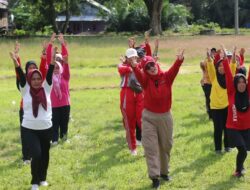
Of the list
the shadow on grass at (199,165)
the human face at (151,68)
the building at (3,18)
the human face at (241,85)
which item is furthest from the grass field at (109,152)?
the building at (3,18)

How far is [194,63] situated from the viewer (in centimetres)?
2948

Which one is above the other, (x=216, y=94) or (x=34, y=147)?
(x=216, y=94)

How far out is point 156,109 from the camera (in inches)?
275

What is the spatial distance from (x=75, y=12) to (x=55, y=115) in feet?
187

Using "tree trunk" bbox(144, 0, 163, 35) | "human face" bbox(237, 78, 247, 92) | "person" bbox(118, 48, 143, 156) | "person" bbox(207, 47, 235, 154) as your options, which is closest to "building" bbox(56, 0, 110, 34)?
"tree trunk" bbox(144, 0, 163, 35)

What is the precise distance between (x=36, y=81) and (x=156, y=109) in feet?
5.31

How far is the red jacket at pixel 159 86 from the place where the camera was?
6.87m

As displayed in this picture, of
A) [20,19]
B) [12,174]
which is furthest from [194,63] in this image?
[20,19]

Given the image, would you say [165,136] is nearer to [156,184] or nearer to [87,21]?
[156,184]

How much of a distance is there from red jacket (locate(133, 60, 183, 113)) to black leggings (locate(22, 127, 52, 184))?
140 centimetres

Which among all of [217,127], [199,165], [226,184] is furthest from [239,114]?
[217,127]

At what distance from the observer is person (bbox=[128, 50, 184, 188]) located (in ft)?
22.5

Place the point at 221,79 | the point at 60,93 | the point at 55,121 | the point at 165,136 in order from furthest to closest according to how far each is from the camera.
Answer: the point at 55,121 < the point at 60,93 < the point at 221,79 < the point at 165,136

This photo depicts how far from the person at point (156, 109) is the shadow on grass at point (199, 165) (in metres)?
0.80
